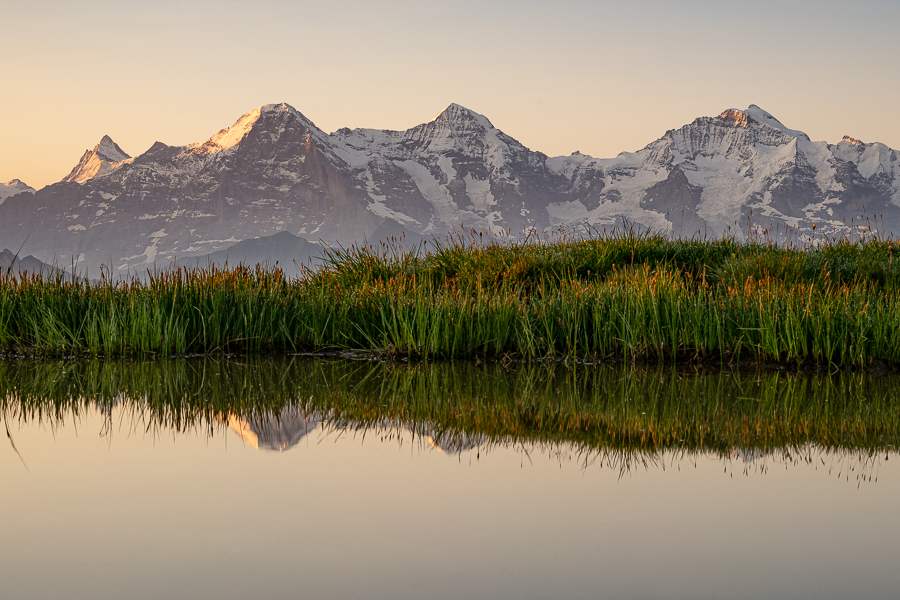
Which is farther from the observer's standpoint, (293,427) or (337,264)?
(337,264)

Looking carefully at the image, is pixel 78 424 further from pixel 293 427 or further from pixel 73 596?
pixel 73 596

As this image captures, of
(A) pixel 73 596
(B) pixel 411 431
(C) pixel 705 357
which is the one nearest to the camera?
(A) pixel 73 596

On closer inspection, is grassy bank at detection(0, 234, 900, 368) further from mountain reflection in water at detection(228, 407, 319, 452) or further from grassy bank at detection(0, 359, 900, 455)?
mountain reflection in water at detection(228, 407, 319, 452)

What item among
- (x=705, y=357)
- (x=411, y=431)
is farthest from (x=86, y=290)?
(x=705, y=357)

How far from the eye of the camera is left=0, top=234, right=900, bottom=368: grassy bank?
8.31m

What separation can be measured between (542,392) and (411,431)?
5.63 ft

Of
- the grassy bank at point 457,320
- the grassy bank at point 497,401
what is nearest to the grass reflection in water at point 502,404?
the grassy bank at point 497,401

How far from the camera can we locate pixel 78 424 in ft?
18.8

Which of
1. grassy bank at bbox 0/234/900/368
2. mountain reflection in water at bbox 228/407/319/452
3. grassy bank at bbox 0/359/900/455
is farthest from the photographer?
grassy bank at bbox 0/234/900/368

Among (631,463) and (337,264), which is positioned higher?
(337,264)

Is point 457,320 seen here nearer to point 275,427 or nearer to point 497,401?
point 497,401

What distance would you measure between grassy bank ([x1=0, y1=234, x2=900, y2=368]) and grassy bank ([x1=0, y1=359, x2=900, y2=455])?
19.7 inches

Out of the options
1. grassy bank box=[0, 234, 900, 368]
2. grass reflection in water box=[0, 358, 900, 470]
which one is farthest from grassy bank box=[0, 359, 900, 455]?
grassy bank box=[0, 234, 900, 368]

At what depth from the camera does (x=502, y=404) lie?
6.29m
